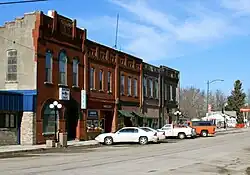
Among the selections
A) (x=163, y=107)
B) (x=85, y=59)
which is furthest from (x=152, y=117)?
(x=85, y=59)

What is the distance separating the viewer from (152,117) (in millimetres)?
61531

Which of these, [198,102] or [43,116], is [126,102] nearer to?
[43,116]

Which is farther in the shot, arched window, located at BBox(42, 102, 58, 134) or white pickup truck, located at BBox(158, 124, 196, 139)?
white pickup truck, located at BBox(158, 124, 196, 139)

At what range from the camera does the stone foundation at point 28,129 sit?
3609cm

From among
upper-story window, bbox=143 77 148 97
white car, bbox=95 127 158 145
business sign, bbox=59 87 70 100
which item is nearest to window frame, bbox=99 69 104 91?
business sign, bbox=59 87 70 100

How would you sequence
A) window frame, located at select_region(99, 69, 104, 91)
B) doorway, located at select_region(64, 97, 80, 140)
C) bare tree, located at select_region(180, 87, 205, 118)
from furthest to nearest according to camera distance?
bare tree, located at select_region(180, 87, 205, 118)
window frame, located at select_region(99, 69, 104, 91)
doorway, located at select_region(64, 97, 80, 140)

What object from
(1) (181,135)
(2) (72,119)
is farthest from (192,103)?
(2) (72,119)

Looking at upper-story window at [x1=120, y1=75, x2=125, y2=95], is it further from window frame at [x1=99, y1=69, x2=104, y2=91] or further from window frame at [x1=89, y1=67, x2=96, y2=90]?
window frame at [x1=89, y1=67, x2=96, y2=90]

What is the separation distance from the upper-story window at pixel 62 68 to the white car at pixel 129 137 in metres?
5.67

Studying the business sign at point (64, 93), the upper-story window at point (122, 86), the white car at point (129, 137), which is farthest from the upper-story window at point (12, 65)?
the upper-story window at point (122, 86)

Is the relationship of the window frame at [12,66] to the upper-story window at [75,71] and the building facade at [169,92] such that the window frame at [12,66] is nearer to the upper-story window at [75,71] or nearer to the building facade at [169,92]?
the upper-story window at [75,71]

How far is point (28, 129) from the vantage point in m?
36.2

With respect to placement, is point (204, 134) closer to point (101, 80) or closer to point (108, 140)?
point (101, 80)

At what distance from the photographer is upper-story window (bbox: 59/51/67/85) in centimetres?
4044
